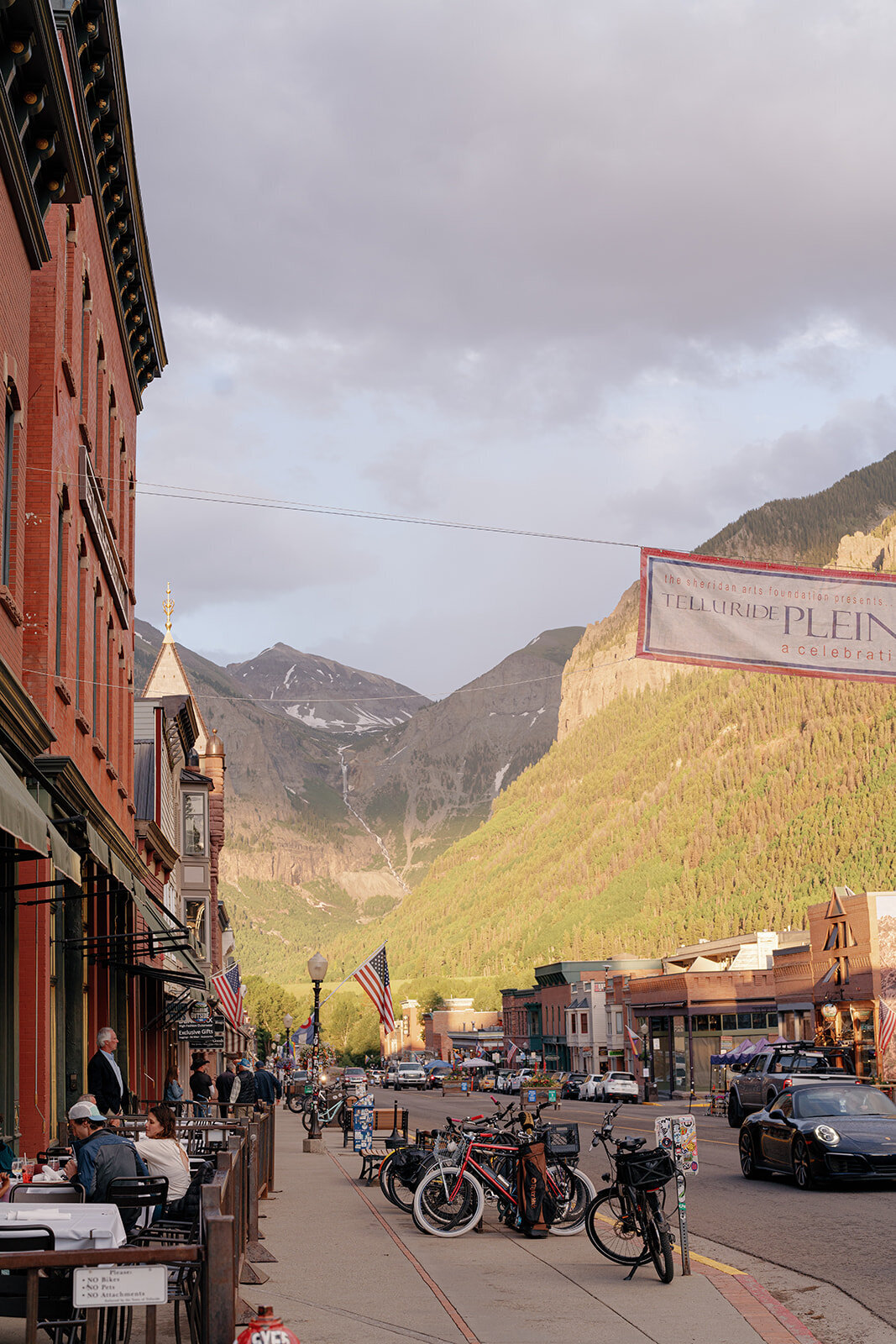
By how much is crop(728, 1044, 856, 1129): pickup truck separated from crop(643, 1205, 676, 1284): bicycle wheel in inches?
755

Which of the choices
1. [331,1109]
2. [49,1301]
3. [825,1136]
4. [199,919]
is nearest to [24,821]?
[49,1301]

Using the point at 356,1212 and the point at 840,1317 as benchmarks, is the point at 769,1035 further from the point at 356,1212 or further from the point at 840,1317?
the point at 840,1317

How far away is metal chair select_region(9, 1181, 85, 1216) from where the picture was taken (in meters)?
8.85

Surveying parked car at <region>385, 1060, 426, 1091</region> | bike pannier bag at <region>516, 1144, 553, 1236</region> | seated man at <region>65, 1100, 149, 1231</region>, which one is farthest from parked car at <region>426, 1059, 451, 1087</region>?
seated man at <region>65, 1100, 149, 1231</region>

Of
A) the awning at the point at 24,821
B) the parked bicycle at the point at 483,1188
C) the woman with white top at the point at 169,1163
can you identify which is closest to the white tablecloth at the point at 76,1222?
the woman with white top at the point at 169,1163

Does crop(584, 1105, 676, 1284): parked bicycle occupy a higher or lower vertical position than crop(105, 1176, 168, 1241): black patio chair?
lower

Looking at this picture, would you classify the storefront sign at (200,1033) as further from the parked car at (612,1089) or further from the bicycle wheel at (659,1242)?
the bicycle wheel at (659,1242)

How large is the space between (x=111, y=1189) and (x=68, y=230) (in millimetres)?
13691

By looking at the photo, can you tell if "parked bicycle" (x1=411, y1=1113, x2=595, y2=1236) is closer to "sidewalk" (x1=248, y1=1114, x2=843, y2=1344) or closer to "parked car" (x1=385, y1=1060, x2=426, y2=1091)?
"sidewalk" (x1=248, y1=1114, x2=843, y2=1344)

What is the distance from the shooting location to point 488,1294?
37.9ft

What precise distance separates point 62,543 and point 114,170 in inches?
235

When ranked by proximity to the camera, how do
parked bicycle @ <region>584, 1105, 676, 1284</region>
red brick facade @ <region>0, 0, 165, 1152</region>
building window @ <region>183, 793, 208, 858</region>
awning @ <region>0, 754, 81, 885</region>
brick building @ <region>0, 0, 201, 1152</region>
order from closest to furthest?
1. awning @ <region>0, 754, 81, 885</region>
2. parked bicycle @ <region>584, 1105, 676, 1284</region>
3. brick building @ <region>0, 0, 201, 1152</region>
4. red brick facade @ <region>0, 0, 165, 1152</region>
5. building window @ <region>183, 793, 208, 858</region>

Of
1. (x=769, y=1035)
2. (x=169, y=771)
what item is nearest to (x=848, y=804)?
(x=769, y=1035)

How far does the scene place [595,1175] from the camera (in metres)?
23.2
